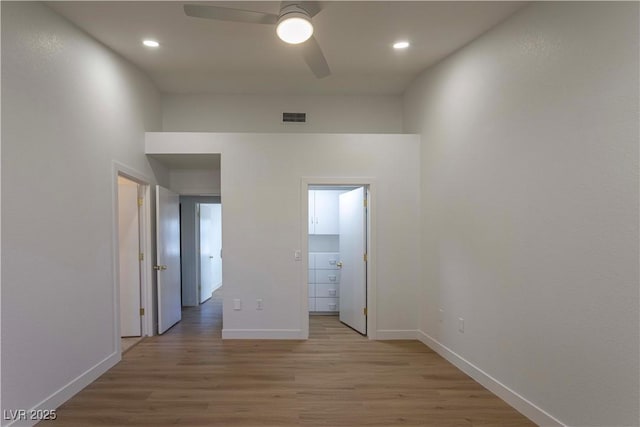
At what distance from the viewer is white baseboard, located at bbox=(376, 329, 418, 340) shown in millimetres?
4074

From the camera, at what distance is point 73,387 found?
8.79ft

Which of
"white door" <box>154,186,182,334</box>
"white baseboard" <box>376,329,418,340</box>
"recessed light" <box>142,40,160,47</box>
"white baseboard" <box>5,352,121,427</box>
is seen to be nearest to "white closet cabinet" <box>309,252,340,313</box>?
"white baseboard" <box>376,329,418,340</box>

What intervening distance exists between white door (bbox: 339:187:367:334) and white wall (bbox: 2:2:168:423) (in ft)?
9.35

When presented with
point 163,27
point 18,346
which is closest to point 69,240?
point 18,346

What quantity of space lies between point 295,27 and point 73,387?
133 inches

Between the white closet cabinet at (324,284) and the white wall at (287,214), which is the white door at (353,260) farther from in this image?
the white closet cabinet at (324,284)

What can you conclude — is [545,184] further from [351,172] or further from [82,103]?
[82,103]

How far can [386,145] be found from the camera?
4113 millimetres

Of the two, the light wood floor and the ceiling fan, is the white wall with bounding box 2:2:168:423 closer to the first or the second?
the light wood floor

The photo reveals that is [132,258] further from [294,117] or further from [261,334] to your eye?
[294,117]

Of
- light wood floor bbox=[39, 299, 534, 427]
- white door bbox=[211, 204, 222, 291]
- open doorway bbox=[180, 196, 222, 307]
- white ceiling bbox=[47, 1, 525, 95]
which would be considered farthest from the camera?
white door bbox=[211, 204, 222, 291]

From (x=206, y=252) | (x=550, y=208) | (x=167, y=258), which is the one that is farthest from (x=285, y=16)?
(x=206, y=252)

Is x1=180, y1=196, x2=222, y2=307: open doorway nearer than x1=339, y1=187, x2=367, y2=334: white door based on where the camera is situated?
No

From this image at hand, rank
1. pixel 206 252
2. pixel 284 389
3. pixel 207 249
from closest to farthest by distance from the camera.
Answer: pixel 284 389 → pixel 206 252 → pixel 207 249
